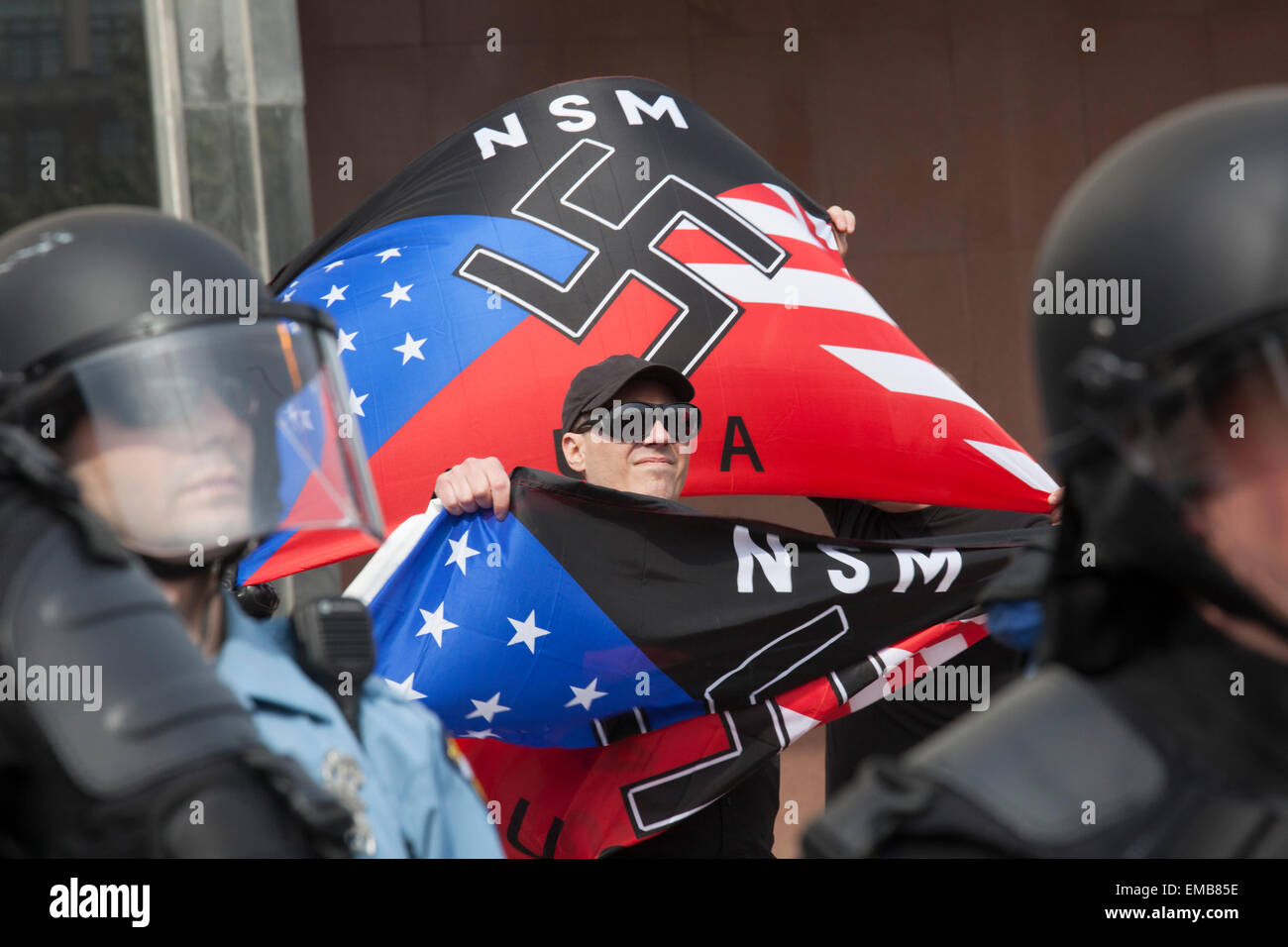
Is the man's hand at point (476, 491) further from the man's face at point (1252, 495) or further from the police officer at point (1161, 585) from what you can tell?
the man's face at point (1252, 495)

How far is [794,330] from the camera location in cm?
339

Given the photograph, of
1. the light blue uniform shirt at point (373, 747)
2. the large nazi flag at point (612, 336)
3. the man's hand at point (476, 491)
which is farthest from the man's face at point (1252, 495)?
the large nazi flag at point (612, 336)

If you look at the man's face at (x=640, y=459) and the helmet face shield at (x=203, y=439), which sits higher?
the helmet face shield at (x=203, y=439)

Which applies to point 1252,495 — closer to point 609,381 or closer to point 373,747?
point 373,747

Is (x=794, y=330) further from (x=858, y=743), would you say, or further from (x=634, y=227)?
(x=858, y=743)

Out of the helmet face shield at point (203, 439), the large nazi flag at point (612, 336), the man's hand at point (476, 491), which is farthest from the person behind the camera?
the large nazi flag at point (612, 336)

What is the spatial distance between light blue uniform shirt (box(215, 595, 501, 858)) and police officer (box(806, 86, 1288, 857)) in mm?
520

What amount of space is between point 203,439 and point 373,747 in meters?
0.35

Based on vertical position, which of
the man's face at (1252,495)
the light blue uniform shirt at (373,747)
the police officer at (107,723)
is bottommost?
the light blue uniform shirt at (373,747)

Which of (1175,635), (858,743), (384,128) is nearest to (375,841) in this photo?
(1175,635)

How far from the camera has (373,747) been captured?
54.8 inches

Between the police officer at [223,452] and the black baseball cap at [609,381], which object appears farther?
the black baseball cap at [609,381]

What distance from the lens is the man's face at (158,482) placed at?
1.27 meters

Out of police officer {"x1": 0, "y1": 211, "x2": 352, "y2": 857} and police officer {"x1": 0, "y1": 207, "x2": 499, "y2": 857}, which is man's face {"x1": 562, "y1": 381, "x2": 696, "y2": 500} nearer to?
police officer {"x1": 0, "y1": 207, "x2": 499, "y2": 857}
